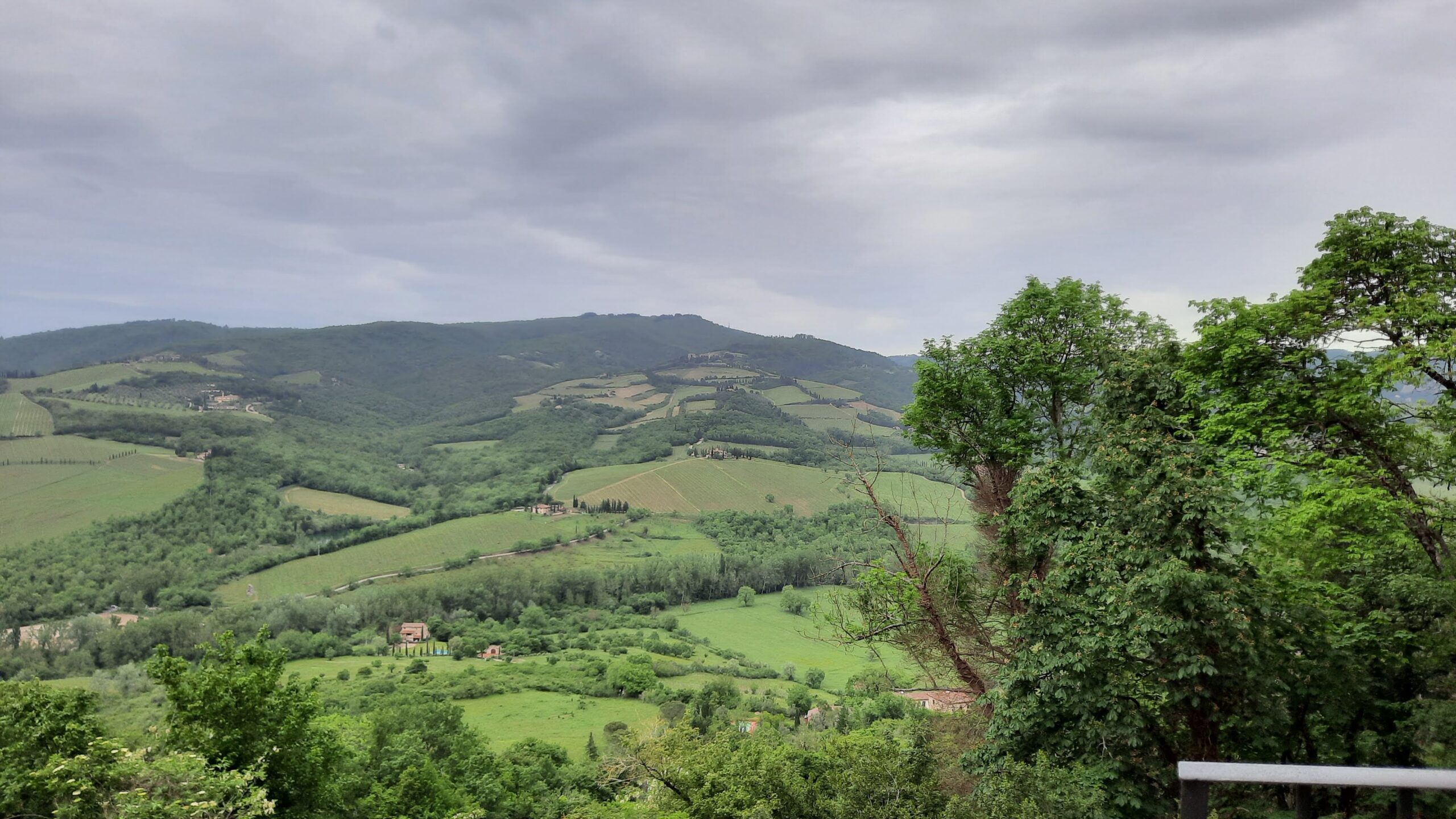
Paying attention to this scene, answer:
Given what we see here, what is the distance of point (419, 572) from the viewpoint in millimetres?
96062

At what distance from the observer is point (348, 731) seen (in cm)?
2138

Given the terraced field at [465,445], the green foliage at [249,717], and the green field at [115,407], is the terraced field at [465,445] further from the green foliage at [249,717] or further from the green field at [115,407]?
the green foliage at [249,717]

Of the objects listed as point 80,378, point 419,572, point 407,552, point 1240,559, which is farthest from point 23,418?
point 1240,559

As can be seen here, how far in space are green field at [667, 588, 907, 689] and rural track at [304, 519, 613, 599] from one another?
87.6ft

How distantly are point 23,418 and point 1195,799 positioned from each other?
191 m

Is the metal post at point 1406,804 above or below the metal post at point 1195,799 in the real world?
below

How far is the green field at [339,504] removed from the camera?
126188mm

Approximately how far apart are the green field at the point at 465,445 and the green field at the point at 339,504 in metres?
46.1

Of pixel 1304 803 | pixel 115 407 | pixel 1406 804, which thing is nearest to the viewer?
pixel 1406 804

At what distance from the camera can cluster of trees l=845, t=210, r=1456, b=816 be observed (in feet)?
34.7

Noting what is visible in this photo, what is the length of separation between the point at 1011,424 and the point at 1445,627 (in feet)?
25.1

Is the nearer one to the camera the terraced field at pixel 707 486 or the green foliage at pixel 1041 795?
the green foliage at pixel 1041 795

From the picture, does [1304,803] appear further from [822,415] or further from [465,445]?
[465,445]

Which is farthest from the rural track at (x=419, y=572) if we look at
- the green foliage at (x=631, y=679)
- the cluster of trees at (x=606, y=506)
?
the green foliage at (x=631, y=679)
